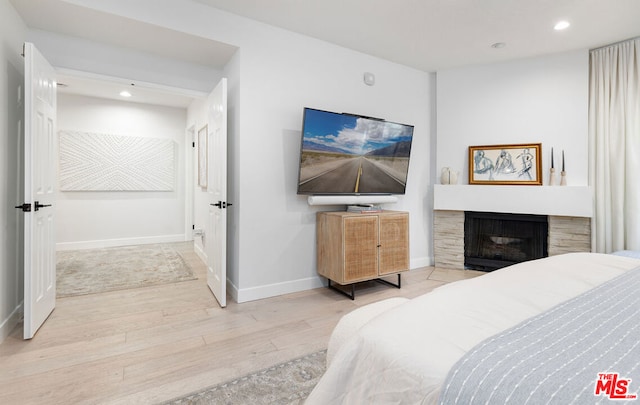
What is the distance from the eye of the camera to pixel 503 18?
2.93m

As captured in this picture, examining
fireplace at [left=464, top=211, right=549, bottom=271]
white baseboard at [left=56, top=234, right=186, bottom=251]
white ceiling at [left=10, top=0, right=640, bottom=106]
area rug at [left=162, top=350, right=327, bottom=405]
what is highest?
white ceiling at [left=10, top=0, right=640, bottom=106]

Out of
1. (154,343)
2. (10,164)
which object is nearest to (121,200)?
(10,164)

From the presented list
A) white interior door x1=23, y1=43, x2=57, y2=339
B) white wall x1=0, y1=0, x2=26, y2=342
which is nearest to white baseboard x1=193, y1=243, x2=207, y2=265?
white interior door x1=23, y1=43, x2=57, y2=339

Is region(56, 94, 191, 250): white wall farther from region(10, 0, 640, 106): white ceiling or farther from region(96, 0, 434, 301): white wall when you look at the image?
region(96, 0, 434, 301): white wall

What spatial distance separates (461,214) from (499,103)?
4.78ft

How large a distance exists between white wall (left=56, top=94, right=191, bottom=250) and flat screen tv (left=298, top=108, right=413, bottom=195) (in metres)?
3.81

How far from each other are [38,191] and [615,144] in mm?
5341

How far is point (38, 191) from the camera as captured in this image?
7.61ft

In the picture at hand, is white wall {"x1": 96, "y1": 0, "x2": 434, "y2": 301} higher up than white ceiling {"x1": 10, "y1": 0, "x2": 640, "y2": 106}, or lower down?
lower down

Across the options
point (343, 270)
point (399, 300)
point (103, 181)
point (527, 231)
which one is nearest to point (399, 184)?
point (343, 270)

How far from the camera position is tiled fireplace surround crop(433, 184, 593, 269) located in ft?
11.5

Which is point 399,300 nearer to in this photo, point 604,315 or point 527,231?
point 604,315

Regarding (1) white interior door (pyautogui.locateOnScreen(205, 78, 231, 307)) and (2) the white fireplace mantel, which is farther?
(2) the white fireplace mantel

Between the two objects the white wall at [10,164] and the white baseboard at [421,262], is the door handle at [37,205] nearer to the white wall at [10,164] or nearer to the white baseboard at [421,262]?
the white wall at [10,164]
